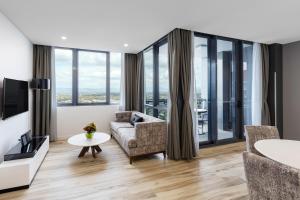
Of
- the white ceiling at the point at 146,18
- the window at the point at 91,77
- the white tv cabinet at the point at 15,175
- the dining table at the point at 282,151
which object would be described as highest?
the white ceiling at the point at 146,18

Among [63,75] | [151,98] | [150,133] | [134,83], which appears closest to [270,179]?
[150,133]

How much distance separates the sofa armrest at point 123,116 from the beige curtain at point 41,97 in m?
1.87

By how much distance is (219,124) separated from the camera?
4383 mm

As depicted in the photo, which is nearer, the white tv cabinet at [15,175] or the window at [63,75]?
the white tv cabinet at [15,175]

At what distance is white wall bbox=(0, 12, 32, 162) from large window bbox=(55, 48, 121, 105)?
1049 millimetres

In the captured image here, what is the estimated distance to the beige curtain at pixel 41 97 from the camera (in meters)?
4.60

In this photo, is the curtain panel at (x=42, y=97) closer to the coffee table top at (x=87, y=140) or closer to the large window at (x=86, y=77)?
the large window at (x=86, y=77)

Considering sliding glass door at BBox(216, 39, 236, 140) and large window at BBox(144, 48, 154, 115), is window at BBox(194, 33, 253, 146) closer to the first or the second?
sliding glass door at BBox(216, 39, 236, 140)

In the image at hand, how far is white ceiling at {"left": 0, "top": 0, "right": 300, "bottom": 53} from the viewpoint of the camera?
252cm

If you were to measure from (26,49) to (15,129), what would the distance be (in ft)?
6.15

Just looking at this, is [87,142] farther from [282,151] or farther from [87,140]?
[282,151]

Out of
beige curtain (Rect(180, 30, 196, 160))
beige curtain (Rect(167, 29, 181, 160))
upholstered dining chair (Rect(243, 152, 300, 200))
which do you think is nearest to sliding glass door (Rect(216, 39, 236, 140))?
beige curtain (Rect(180, 30, 196, 160))

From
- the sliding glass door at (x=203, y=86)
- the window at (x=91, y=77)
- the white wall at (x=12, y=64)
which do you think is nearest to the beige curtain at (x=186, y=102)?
the sliding glass door at (x=203, y=86)

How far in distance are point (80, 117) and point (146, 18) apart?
11.7ft
